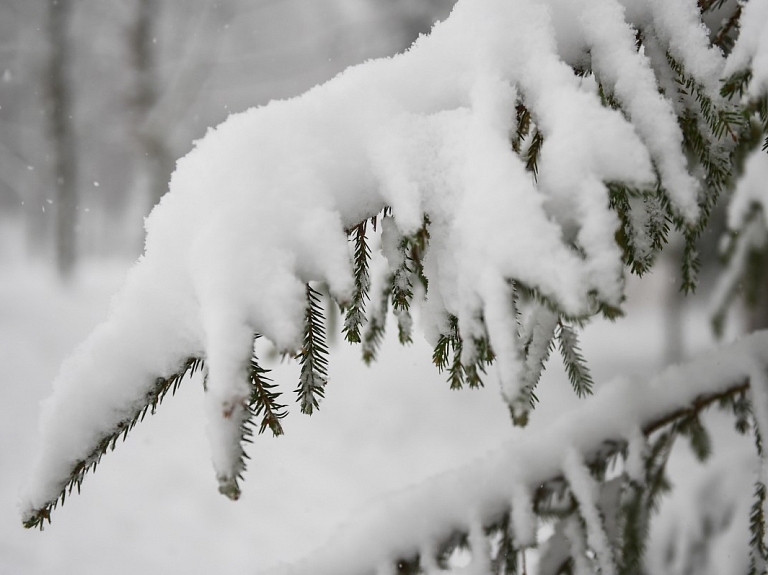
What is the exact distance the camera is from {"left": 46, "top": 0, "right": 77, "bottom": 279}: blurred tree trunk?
1133 centimetres

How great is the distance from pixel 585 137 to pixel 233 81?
42.7 feet

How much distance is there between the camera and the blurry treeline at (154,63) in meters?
9.58

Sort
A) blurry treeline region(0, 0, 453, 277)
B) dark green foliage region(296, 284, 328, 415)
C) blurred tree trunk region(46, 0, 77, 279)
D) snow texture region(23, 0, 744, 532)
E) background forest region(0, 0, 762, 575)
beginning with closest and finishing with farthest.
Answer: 1. snow texture region(23, 0, 744, 532)
2. dark green foliage region(296, 284, 328, 415)
3. background forest region(0, 0, 762, 575)
4. blurry treeline region(0, 0, 453, 277)
5. blurred tree trunk region(46, 0, 77, 279)

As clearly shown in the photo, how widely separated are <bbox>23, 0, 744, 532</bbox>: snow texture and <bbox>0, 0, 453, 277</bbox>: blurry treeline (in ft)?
27.9

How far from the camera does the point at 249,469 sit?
587 cm

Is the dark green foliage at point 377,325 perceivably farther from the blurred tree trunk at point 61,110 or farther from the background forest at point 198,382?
the blurred tree trunk at point 61,110

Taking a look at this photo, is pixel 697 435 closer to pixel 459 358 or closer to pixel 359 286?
pixel 459 358

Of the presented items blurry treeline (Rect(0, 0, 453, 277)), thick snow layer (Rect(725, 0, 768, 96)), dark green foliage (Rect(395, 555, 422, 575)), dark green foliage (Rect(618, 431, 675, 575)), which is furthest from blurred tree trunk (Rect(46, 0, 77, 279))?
thick snow layer (Rect(725, 0, 768, 96))

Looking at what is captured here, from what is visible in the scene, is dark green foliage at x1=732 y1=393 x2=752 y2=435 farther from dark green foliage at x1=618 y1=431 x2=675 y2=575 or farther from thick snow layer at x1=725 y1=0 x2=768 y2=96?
thick snow layer at x1=725 y1=0 x2=768 y2=96

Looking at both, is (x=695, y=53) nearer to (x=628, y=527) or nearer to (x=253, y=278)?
(x=253, y=278)

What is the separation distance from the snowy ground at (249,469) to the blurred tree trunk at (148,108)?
3225 mm

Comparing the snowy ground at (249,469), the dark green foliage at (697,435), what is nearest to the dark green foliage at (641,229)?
the dark green foliage at (697,435)

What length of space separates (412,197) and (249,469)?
5.72 m

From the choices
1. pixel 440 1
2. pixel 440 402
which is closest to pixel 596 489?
pixel 440 402
